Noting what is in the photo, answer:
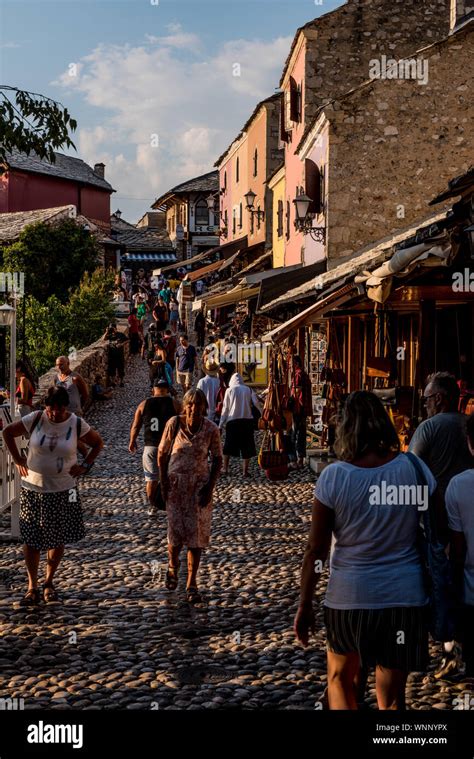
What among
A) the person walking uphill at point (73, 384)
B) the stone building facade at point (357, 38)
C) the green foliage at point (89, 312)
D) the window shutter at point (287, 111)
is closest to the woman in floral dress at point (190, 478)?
the person walking uphill at point (73, 384)

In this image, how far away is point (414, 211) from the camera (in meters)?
18.1

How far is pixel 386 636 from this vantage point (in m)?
4.00

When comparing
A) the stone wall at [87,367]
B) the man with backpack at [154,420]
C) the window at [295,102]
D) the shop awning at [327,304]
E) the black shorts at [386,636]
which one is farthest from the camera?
the window at [295,102]

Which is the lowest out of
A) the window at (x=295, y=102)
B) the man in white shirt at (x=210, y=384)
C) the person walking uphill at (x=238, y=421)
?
the person walking uphill at (x=238, y=421)

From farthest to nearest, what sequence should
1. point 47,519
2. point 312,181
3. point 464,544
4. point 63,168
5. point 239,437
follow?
point 63,168, point 312,181, point 239,437, point 47,519, point 464,544

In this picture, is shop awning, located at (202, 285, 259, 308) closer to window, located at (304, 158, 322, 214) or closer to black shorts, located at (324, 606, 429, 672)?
window, located at (304, 158, 322, 214)

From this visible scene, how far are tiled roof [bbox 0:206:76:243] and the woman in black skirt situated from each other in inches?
1316

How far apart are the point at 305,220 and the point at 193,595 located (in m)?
12.4

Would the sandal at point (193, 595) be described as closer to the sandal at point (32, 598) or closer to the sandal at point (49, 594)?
the sandal at point (49, 594)

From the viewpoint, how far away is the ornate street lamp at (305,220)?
58.5ft

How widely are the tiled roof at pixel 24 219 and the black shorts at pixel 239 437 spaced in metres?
27.8

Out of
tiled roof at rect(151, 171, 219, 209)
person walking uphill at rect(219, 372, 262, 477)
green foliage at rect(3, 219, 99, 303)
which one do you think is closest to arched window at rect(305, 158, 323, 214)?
person walking uphill at rect(219, 372, 262, 477)

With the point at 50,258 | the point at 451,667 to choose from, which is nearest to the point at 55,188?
the point at 50,258

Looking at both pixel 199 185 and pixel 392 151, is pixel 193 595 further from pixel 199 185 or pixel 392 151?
pixel 199 185
